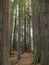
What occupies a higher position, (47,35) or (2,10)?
(2,10)

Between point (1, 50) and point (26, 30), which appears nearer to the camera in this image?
point (1, 50)

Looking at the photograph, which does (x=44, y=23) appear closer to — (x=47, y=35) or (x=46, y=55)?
(x=47, y=35)

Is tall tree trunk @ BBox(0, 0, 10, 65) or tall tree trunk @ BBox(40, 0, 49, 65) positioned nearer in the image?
tall tree trunk @ BBox(0, 0, 10, 65)

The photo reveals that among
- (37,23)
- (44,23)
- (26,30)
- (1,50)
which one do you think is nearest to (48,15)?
(44,23)

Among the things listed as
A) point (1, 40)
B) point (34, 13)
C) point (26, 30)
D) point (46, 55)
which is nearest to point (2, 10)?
point (1, 40)

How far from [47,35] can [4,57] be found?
5.96 ft

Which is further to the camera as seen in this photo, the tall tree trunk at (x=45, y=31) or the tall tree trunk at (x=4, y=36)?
the tall tree trunk at (x=45, y=31)

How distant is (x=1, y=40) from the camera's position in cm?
692

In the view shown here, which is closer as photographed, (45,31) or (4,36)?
(4,36)

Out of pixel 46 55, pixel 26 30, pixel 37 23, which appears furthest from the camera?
pixel 26 30

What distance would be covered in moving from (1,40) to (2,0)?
1396mm

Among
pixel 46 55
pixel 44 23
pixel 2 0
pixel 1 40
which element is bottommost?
pixel 46 55

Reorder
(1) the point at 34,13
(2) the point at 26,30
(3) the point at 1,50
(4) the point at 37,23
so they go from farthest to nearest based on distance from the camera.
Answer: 1. (2) the point at 26,30
2. (1) the point at 34,13
3. (4) the point at 37,23
4. (3) the point at 1,50

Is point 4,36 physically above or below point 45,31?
below
